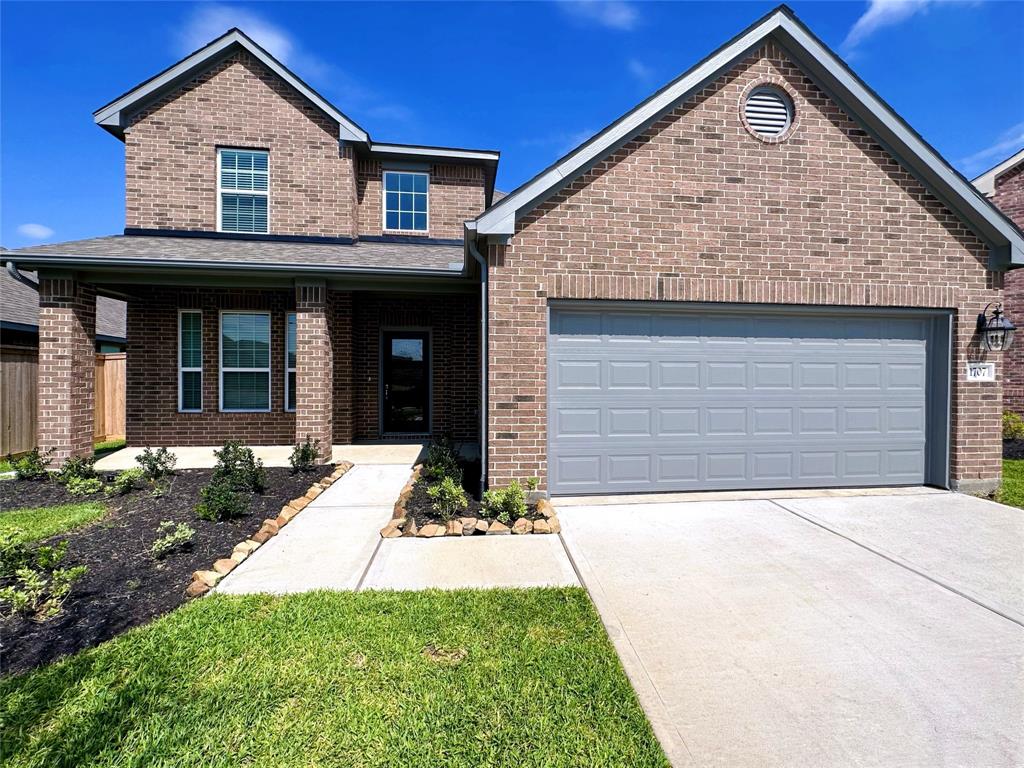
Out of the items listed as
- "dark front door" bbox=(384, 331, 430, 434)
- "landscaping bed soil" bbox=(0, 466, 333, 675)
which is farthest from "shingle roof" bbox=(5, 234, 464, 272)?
"landscaping bed soil" bbox=(0, 466, 333, 675)

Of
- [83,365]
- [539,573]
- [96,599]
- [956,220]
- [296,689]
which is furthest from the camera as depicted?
[83,365]

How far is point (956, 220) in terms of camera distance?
→ 269 inches

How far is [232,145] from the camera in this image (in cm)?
1054

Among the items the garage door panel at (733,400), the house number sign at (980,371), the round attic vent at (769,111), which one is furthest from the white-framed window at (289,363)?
the house number sign at (980,371)

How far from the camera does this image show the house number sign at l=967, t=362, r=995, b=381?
6.91 metres

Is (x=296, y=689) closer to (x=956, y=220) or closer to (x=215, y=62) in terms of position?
(x=956, y=220)

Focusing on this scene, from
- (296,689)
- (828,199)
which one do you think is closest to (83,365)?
(296,689)

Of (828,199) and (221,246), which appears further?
(221,246)

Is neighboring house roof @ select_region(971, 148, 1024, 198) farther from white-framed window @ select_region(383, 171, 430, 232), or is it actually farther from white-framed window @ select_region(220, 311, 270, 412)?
white-framed window @ select_region(220, 311, 270, 412)

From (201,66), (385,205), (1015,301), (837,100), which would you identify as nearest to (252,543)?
(837,100)

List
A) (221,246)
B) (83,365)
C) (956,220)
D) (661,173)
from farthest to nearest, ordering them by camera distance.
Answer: (221,246), (83,365), (956,220), (661,173)

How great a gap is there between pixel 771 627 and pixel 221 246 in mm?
10783

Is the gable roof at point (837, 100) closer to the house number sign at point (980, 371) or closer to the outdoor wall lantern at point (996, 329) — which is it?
the outdoor wall lantern at point (996, 329)

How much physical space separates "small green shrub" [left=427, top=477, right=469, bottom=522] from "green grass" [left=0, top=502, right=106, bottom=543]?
3.88m
